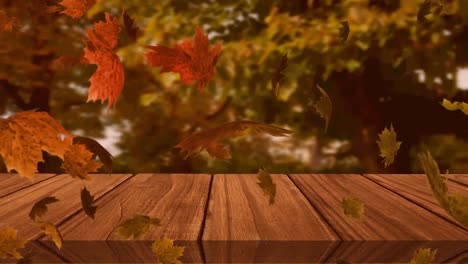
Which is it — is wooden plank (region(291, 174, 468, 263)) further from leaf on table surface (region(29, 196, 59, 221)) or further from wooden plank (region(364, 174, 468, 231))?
leaf on table surface (region(29, 196, 59, 221))

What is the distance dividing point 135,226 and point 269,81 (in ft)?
11.0

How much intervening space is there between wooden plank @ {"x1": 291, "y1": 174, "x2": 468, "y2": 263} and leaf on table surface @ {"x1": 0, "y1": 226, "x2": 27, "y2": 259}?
53cm

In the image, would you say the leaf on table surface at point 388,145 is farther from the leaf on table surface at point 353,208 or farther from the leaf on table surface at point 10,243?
the leaf on table surface at point 10,243

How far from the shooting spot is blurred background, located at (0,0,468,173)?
4020 millimetres

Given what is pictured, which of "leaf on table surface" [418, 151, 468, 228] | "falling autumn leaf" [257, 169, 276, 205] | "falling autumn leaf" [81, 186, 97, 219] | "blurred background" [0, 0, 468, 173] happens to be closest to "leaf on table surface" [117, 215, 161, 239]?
"falling autumn leaf" [81, 186, 97, 219]

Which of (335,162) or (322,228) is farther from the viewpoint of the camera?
(335,162)

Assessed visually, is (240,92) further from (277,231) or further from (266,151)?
(277,231)

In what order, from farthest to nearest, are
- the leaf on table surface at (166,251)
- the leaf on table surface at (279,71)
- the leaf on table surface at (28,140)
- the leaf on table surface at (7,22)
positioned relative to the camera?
the leaf on table surface at (7,22) < the leaf on table surface at (279,71) < the leaf on table surface at (28,140) < the leaf on table surface at (166,251)

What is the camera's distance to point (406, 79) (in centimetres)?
465

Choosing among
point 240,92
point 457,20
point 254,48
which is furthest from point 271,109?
point 457,20

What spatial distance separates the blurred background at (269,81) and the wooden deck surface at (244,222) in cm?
167

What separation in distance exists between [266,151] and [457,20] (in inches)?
92.5

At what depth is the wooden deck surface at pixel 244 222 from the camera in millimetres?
963

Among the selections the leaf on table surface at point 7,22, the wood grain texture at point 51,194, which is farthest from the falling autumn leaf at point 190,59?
the leaf on table surface at point 7,22
